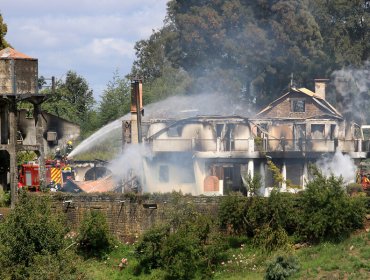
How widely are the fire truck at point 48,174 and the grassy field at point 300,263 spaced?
9.36 metres

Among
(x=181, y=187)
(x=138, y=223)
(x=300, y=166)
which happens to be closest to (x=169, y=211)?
(x=138, y=223)

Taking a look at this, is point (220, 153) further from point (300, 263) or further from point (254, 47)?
point (254, 47)

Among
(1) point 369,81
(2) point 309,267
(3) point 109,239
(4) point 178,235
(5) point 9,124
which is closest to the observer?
(2) point 309,267

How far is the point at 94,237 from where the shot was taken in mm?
43969

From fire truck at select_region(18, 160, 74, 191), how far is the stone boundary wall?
486 cm

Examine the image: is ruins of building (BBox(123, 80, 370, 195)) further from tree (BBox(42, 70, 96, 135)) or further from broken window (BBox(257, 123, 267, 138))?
tree (BBox(42, 70, 96, 135))

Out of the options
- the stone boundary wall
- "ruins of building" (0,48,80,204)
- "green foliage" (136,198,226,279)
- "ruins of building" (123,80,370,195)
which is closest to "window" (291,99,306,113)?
"ruins of building" (123,80,370,195)

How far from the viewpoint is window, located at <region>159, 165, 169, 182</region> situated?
183 feet

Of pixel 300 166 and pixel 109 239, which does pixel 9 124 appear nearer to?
pixel 109 239

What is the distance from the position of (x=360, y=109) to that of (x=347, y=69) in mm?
3579

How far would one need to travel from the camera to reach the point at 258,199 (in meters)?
42.6

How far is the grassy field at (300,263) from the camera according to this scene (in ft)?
123

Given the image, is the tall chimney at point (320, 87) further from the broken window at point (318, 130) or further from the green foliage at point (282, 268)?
the green foliage at point (282, 268)

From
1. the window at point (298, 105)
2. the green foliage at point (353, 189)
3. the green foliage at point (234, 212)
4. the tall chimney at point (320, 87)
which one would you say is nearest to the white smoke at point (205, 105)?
the tall chimney at point (320, 87)
